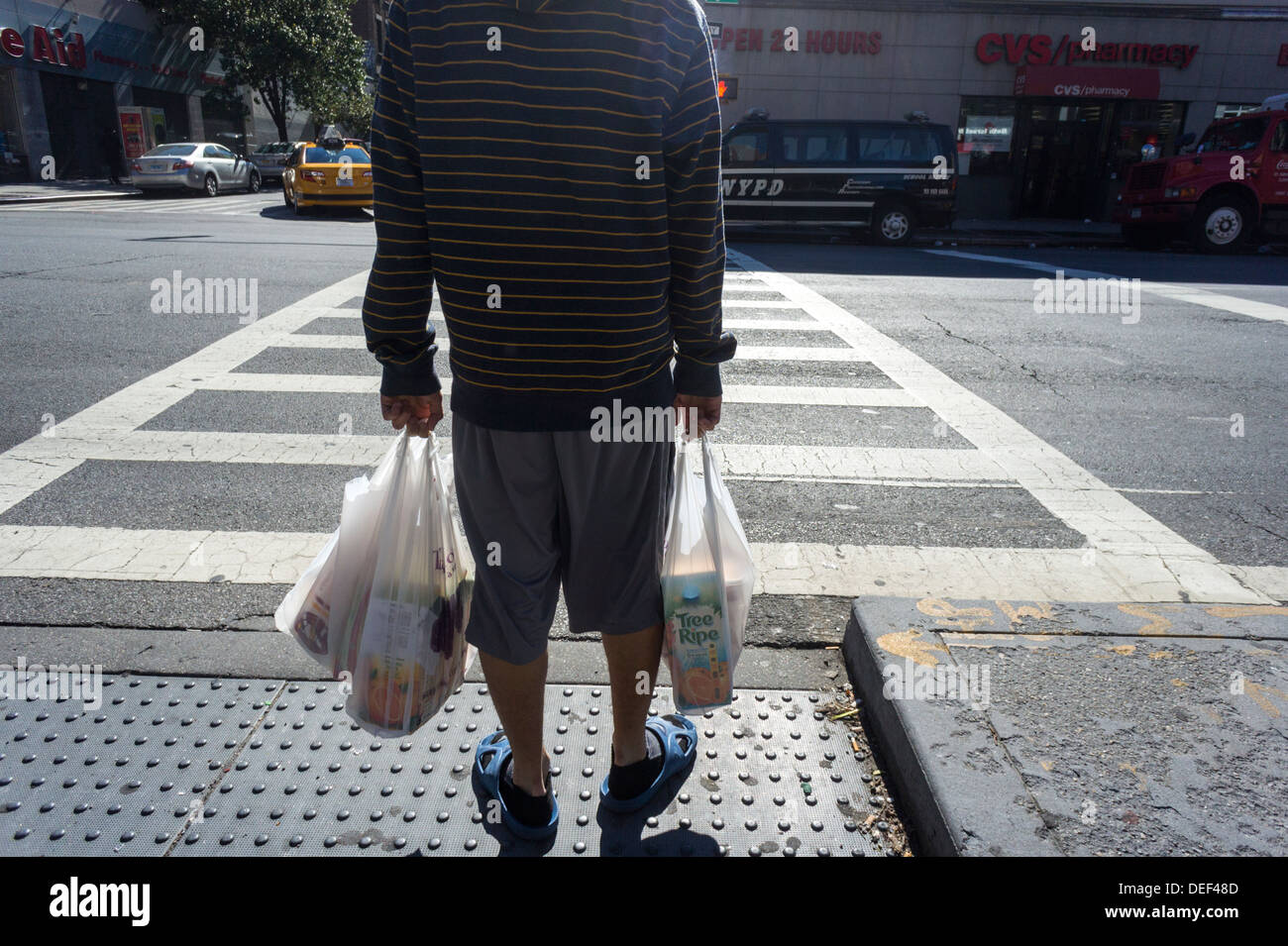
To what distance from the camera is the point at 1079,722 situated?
2.23 metres

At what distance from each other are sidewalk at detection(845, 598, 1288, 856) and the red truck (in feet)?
51.1

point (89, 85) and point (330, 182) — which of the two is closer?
point (330, 182)

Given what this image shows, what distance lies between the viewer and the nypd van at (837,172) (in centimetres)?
1559

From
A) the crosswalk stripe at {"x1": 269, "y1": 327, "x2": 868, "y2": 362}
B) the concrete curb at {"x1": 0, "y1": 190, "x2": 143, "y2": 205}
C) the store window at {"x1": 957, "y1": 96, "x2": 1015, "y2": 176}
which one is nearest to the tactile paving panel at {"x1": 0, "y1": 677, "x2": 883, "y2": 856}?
the crosswalk stripe at {"x1": 269, "y1": 327, "x2": 868, "y2": 362}

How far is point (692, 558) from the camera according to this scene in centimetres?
215

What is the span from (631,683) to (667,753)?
31 centimetres

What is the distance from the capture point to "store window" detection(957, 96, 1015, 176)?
22.8 metres

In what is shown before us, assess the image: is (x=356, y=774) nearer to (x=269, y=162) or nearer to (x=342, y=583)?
(x=342, y=583)

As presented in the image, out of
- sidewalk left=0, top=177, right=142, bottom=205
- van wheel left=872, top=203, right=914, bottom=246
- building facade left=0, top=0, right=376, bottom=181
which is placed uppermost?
building facade left=0, top=0, right=376, bottom=181

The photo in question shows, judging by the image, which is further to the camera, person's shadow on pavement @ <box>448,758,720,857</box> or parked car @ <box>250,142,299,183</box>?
parked car @ <box>250,142,299,183</box>

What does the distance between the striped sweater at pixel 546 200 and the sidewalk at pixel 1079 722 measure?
116 cm

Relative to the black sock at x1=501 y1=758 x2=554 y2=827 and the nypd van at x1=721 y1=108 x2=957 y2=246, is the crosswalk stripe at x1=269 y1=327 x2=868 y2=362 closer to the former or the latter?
the black sock at x1=501 y1=758 x2=554 y2=827

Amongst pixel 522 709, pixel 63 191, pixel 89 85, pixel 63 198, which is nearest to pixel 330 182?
pixel 63 198
